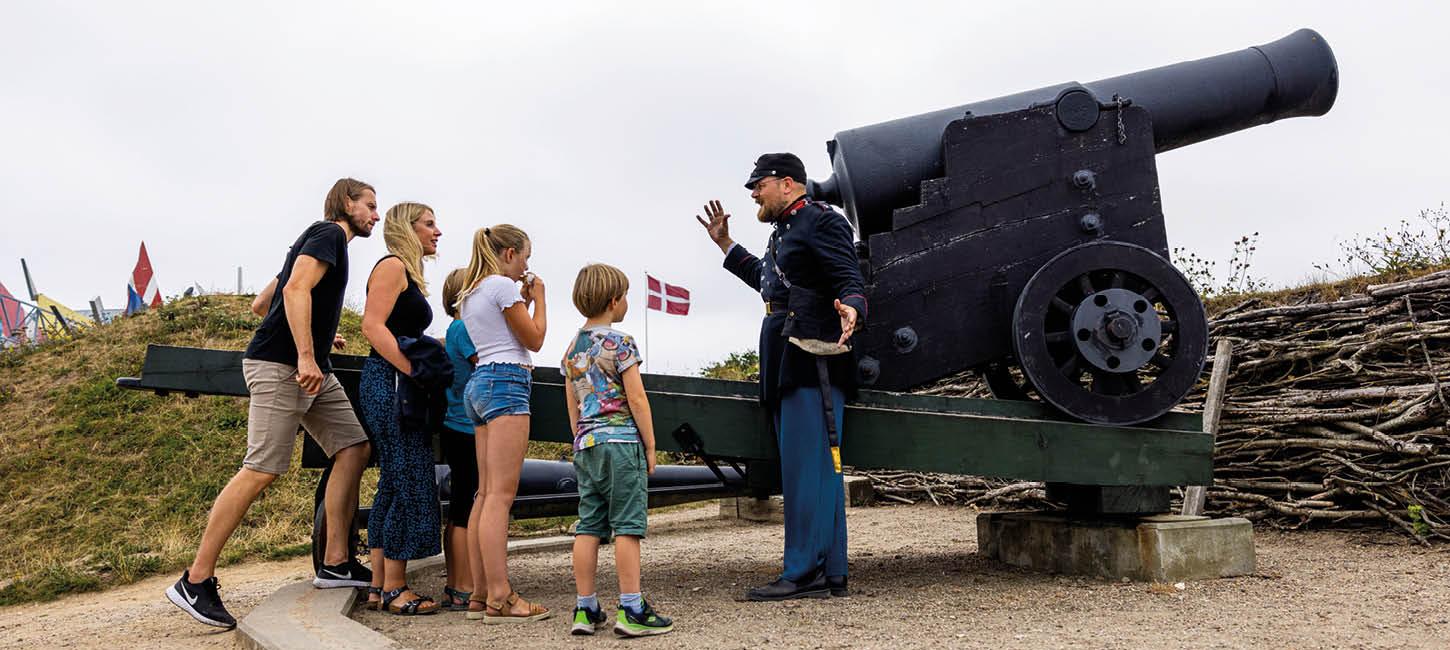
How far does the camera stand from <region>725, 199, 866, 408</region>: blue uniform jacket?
4.31 m

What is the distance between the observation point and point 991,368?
219 inches

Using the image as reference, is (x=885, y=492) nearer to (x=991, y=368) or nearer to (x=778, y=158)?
(x=991, y=368)

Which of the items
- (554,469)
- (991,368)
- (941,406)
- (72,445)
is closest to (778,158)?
(941,406)

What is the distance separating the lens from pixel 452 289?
4.74 metres

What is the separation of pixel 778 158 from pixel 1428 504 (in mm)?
Result: 4073

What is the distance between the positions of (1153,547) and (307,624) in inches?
132

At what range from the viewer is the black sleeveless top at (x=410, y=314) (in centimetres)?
450

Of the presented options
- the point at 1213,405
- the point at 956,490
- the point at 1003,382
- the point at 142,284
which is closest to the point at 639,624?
the point at 1003,382

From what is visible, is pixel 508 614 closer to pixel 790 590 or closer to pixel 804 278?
pixel 790 590

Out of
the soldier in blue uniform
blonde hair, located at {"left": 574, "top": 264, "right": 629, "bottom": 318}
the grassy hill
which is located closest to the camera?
blonde hair, located at {"left": 574, "top": 264, "right": 629, "bottom": 318}

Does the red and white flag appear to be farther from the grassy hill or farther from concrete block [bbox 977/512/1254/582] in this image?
concrete block [bbox 977/512/1254/582]

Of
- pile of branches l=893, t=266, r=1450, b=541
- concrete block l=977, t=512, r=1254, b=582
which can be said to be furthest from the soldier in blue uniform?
pile of branches l=893, t=266, r=1450, b=541

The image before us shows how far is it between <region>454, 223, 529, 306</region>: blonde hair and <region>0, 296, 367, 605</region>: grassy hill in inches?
185

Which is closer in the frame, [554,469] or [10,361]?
[554,469]
